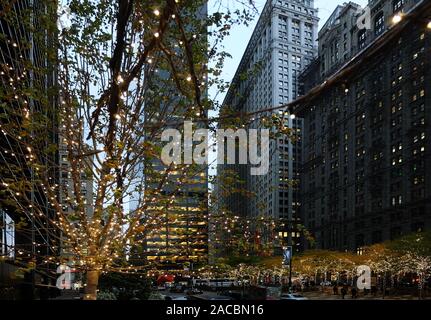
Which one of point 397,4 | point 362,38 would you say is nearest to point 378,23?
point 362,38

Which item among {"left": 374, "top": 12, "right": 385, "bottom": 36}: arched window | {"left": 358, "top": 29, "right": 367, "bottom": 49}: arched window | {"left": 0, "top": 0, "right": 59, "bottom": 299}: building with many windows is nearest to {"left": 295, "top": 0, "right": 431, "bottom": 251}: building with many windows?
{"left": 374, "top": 12, "right": 385, "bottom": 36}: arched window

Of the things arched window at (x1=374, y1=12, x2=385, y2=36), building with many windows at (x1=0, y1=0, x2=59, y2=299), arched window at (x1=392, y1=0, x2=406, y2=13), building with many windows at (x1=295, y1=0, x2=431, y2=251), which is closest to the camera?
building with many windows at (x1=0, y1=0, x2=59, y2=299)

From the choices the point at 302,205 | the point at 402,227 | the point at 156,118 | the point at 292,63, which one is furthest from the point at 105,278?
the point at 292,63

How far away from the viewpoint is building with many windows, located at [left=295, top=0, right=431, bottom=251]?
73.3 m

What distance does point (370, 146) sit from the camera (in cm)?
8775

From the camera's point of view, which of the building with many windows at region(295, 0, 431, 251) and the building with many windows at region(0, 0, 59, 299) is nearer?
the building with many windows at region(0, 0, 59, 299)

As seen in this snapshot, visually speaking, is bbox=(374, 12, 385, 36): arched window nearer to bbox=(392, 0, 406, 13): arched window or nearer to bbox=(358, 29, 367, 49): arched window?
bbox=(358, 29, 367, 49): arched window

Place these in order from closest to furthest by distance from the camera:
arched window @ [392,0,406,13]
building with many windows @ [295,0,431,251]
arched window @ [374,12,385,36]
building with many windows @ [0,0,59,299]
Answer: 1. building with many windows @ [0,0,59,299]
2. building with many windows @ [295,0,431,251]
3. arched window @ [392,0,406,13]
4. arched window @ [374,12,385,36]

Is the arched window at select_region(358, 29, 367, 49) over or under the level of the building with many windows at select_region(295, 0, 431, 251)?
over

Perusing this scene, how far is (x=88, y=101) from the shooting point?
9.76 meters

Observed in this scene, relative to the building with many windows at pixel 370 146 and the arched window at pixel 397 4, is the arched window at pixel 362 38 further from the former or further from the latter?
the arched window at pixel 397 4

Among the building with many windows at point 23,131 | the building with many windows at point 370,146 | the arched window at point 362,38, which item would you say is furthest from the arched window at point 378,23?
the building with many windows at point 23,131

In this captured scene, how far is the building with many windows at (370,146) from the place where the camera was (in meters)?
73.3

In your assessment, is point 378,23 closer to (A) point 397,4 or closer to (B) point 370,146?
(A) point 397,4
